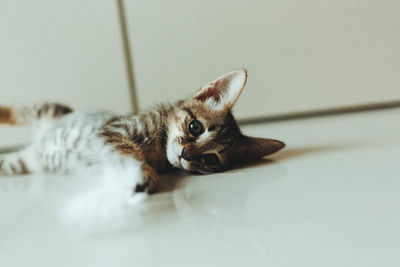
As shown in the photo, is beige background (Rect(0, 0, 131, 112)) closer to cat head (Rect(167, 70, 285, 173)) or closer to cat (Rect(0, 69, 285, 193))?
cat (Rect(0, 69, 285, 193))

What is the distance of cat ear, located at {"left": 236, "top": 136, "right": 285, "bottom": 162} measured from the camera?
48.6 inches

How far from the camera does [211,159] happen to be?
3.78 ft

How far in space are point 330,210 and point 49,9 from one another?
1845 millimetres

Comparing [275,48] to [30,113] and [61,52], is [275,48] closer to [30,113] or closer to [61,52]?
[61,52]

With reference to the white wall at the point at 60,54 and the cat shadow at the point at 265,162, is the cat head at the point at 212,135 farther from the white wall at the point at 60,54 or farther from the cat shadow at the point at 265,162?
the white wall at the point at 60,54

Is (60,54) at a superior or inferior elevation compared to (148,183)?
superior

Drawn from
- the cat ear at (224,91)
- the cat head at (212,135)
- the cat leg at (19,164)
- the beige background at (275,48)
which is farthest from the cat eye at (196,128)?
the beige background at (275,48)

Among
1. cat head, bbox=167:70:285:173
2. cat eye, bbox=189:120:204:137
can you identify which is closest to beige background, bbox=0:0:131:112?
cat head, bbox=167:70:285:173

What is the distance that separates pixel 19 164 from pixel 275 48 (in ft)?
4.90

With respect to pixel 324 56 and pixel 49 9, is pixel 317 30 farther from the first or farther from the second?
pixel 49 9

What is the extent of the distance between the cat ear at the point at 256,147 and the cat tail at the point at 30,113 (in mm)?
922

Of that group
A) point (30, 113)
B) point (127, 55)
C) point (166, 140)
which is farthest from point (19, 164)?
point (127, 55)

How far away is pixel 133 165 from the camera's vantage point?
36.8 inches

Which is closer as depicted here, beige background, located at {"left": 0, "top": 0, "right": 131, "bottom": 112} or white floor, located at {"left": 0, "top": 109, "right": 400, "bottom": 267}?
white floor, located at {"left": 0, "top": 109, "right": 400, "bottom": 267}
